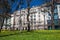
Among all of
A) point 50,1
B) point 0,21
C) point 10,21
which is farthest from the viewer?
point 10,21

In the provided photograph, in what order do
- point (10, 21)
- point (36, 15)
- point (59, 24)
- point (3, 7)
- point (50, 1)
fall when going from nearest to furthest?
1. point (3, 7)
2. point (50, 1)
3. point (59, 24)
4. point (36, 15)
5. point (10, 21)

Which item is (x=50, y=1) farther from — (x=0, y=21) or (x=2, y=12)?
(x=0, y=21)

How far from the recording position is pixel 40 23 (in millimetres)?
76000

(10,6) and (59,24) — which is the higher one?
(10,6)

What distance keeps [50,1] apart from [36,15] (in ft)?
136

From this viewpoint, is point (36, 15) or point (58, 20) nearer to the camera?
point (58, 20)

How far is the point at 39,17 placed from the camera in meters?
78.8

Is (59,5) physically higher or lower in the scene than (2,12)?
higher

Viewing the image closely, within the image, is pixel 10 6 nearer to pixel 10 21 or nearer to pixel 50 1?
pixel 50 1

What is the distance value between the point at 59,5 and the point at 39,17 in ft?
36.8

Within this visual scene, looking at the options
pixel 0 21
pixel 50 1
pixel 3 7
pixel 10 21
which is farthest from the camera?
pixel 10 21

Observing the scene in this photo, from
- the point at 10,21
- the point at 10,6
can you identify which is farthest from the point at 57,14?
the point at 10,6

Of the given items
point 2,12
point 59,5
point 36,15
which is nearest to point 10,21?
point 36,15

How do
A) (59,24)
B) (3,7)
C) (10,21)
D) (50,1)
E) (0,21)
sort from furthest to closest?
(10,21)
(59,24)
(0,21)
(50,1)
(3,7)
